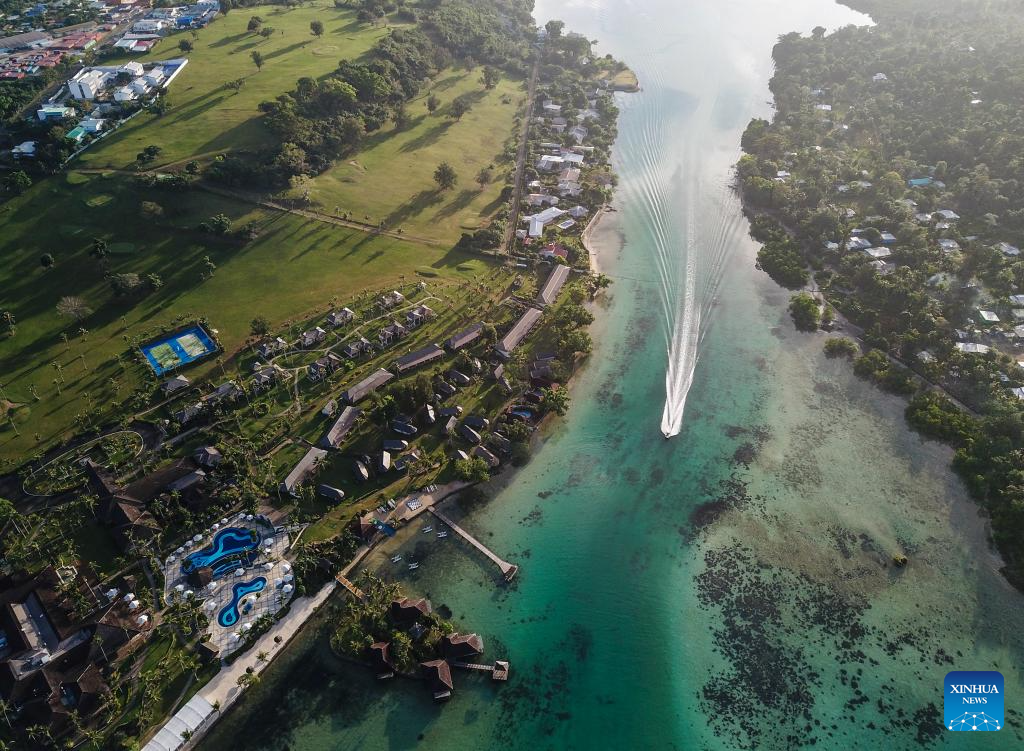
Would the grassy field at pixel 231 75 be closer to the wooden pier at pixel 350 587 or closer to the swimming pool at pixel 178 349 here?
the swimming pool at pixel 178 349

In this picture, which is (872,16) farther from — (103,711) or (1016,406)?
(103,711)

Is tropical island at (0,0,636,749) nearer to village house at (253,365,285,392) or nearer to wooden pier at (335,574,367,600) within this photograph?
wooden pier at (335,574,367,600)

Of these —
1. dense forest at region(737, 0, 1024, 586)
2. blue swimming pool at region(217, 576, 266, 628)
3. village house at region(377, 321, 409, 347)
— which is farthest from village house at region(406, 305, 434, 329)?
dense forest at region(737, 0, 1024, 586)

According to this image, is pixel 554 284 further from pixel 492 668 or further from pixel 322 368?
pixel 492 668

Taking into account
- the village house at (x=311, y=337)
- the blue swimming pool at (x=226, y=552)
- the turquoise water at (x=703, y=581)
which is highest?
the village house at (x=311, y=337)

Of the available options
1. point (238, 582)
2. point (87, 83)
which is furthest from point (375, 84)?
point (238, 582)

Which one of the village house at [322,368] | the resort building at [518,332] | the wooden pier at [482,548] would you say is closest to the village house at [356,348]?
the village house at [322,368]
